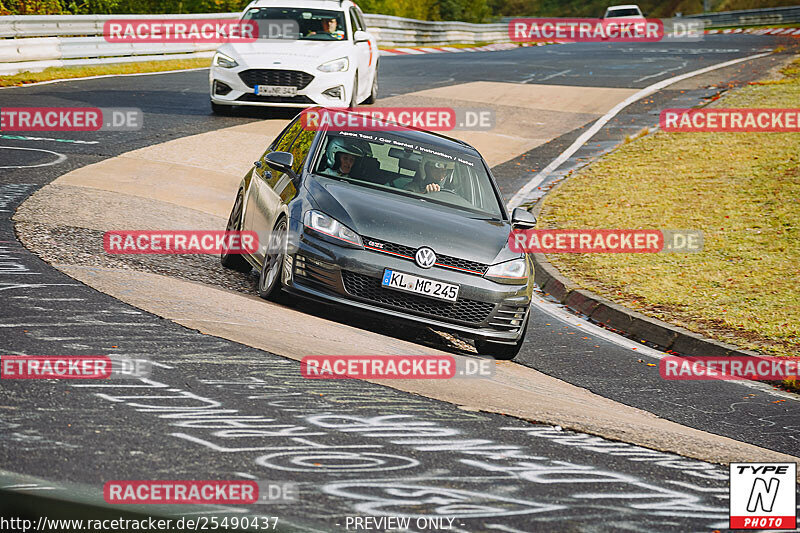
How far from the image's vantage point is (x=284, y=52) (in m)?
16.9

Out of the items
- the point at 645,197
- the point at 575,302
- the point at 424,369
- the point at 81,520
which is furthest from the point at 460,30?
the point at 81,520

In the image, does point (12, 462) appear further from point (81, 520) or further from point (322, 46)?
point (322, 46)

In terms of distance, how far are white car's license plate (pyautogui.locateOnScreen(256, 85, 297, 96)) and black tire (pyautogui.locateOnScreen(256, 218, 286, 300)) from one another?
8937 mm

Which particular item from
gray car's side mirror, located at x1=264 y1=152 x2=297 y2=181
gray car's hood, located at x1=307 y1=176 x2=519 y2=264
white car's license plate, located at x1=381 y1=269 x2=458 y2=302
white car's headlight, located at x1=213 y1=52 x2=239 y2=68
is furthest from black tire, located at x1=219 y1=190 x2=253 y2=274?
white car's headlight, located at x1=213 y1=52 x2=239 y2=68

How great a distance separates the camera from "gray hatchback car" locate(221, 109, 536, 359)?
752 centimetres

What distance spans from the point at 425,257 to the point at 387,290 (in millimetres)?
374

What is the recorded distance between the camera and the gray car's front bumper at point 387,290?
24.6ft

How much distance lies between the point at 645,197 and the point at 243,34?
7.62 m

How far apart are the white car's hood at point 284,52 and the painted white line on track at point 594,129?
4025 millimetres

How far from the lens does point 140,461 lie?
14.8 ft

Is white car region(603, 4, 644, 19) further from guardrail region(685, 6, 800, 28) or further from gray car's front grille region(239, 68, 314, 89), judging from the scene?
gray car's front grille region(239, 68, 314, 89)

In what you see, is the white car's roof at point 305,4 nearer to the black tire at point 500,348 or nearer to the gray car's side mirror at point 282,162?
the gray car's side mirror at point 282,162

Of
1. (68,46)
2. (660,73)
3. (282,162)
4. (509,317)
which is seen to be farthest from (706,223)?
(660,73)

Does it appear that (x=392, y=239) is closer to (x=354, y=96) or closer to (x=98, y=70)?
(x=354, y=96)
